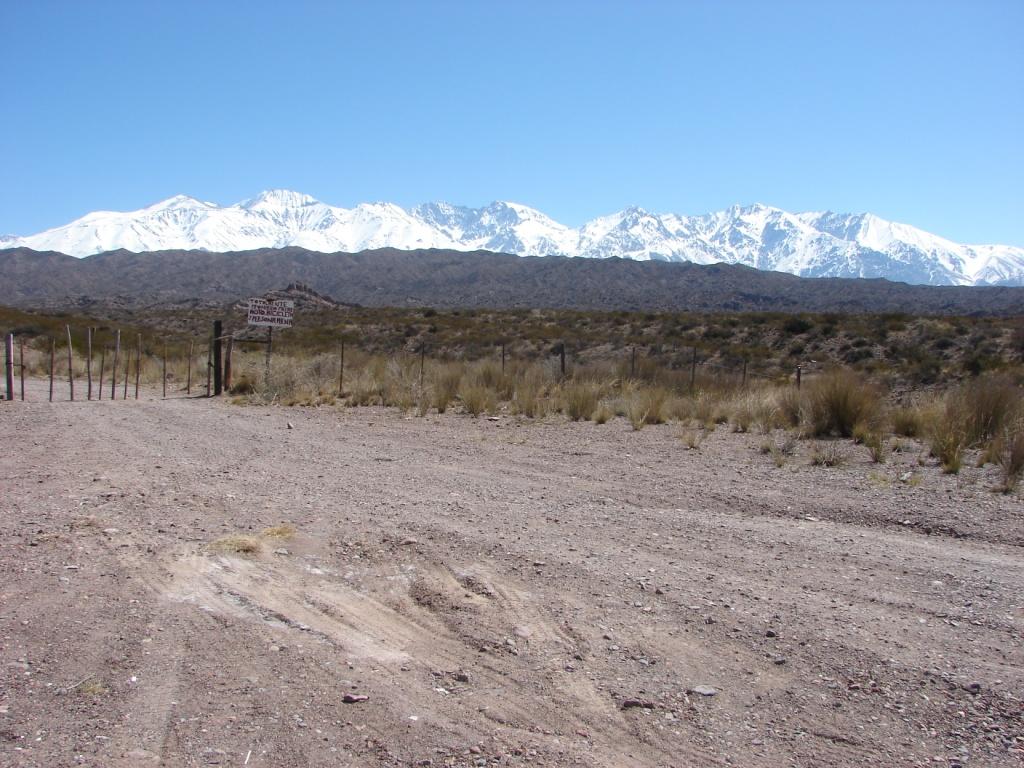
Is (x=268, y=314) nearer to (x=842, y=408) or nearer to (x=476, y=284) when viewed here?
(x=842, y=408)

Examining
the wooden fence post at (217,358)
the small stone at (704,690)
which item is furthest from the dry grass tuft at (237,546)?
the wooden fence post at (217,358)

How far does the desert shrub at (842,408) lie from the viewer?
591 inches

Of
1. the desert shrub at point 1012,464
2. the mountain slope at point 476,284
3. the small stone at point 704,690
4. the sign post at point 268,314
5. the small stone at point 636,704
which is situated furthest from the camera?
the mountain slope at point 476,284

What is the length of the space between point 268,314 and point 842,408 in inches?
574

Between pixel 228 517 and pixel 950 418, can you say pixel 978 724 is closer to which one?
pixel 228 517

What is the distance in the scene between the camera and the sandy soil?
415 centimetres

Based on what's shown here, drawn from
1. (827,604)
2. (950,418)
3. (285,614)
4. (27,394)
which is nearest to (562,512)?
(827,604)

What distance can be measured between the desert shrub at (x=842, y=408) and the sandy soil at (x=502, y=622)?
4691mm

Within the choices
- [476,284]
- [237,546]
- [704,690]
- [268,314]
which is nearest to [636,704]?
[704,690]

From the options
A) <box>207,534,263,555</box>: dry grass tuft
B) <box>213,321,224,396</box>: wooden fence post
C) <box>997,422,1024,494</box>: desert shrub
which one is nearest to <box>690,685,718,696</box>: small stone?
<box>207,534,263,555</box>: dry grass tuft

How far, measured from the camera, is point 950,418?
13.6 metres

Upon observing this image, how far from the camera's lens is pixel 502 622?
18.1ft

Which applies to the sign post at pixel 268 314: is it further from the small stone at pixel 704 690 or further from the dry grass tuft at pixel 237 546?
the small stone at pixel 704 690

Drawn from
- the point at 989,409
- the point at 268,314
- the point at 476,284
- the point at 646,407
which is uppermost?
the point at 476,284
